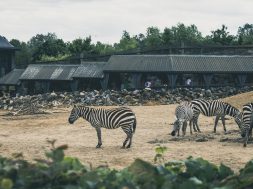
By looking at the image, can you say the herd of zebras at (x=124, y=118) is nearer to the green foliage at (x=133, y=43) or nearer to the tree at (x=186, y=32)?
the green foliage at (x=133, y=43)

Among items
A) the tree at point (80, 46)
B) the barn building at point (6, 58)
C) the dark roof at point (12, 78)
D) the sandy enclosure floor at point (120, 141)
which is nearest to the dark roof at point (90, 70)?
the dark roof at point (12, 78)

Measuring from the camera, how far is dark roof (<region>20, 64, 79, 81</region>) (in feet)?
176

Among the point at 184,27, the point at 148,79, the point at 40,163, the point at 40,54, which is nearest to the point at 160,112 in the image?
the point at 148,79

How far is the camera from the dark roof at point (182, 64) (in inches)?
1855

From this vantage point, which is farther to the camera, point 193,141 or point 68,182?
point 193,141

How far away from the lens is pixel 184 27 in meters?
106

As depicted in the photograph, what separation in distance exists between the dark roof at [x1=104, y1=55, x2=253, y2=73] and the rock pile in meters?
3.11

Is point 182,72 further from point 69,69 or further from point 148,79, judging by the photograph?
point 69,69

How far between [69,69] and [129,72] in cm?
783

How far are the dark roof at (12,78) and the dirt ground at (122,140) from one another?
2578 centimetres

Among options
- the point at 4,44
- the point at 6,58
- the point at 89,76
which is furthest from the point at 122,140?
the point at 6,58

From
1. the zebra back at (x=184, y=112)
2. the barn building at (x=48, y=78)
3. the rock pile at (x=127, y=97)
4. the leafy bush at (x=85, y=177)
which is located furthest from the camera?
the barn building at (x=48, y=78)

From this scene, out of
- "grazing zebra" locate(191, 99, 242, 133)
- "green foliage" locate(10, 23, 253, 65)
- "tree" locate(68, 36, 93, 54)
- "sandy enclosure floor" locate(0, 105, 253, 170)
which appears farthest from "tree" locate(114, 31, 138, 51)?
"grazing zebra" locate(191, 99, 242, 133)

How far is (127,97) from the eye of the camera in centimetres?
4259
